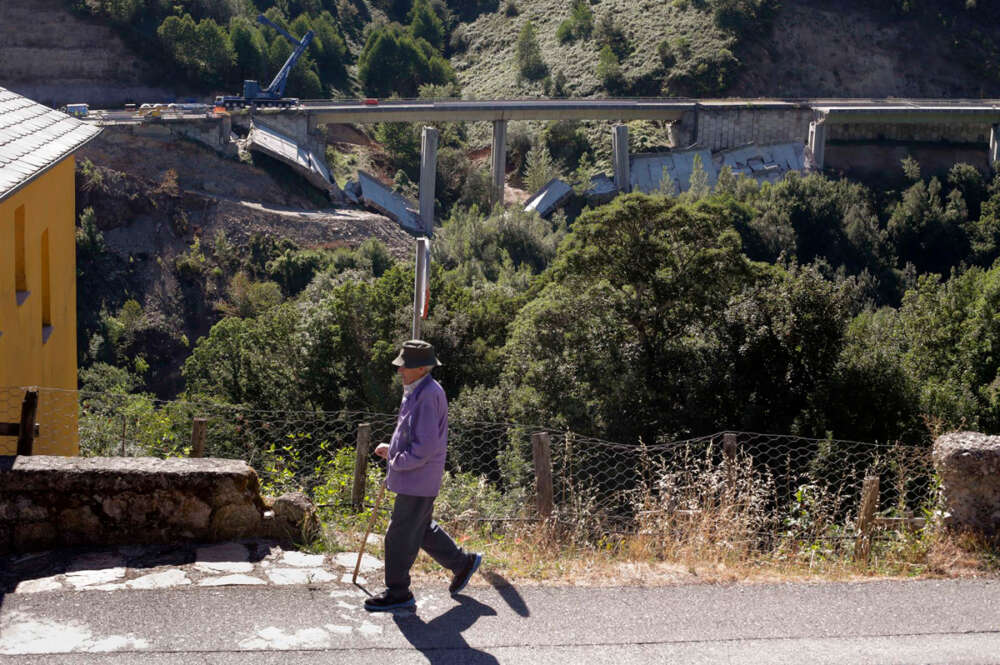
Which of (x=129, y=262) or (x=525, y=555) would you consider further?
(x=129, y=262)

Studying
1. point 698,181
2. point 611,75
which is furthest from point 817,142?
point 611,75

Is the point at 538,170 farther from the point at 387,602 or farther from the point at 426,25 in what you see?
the point at 387,602

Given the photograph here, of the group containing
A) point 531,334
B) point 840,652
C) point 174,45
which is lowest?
point 840,652

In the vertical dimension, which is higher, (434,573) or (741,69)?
(741,69)

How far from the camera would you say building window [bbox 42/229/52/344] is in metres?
12.9

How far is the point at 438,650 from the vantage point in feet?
18.2

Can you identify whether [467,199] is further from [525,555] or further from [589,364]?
[525,555]

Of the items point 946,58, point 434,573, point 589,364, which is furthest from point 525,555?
point 946,58

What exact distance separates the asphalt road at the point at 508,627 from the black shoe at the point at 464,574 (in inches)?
3.0

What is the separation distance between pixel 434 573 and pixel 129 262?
39.6 metres

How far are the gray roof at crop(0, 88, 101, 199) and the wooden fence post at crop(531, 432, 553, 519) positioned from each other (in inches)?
187

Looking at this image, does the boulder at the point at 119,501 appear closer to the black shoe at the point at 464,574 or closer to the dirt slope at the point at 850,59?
the black shoe at the point at 464,574

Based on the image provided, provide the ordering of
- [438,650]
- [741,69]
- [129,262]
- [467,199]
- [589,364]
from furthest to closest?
[741,69], [467,199], [129,262], [589,364], [438,650]

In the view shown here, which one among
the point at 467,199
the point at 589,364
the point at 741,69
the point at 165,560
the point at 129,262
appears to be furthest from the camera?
the point at 741,69
